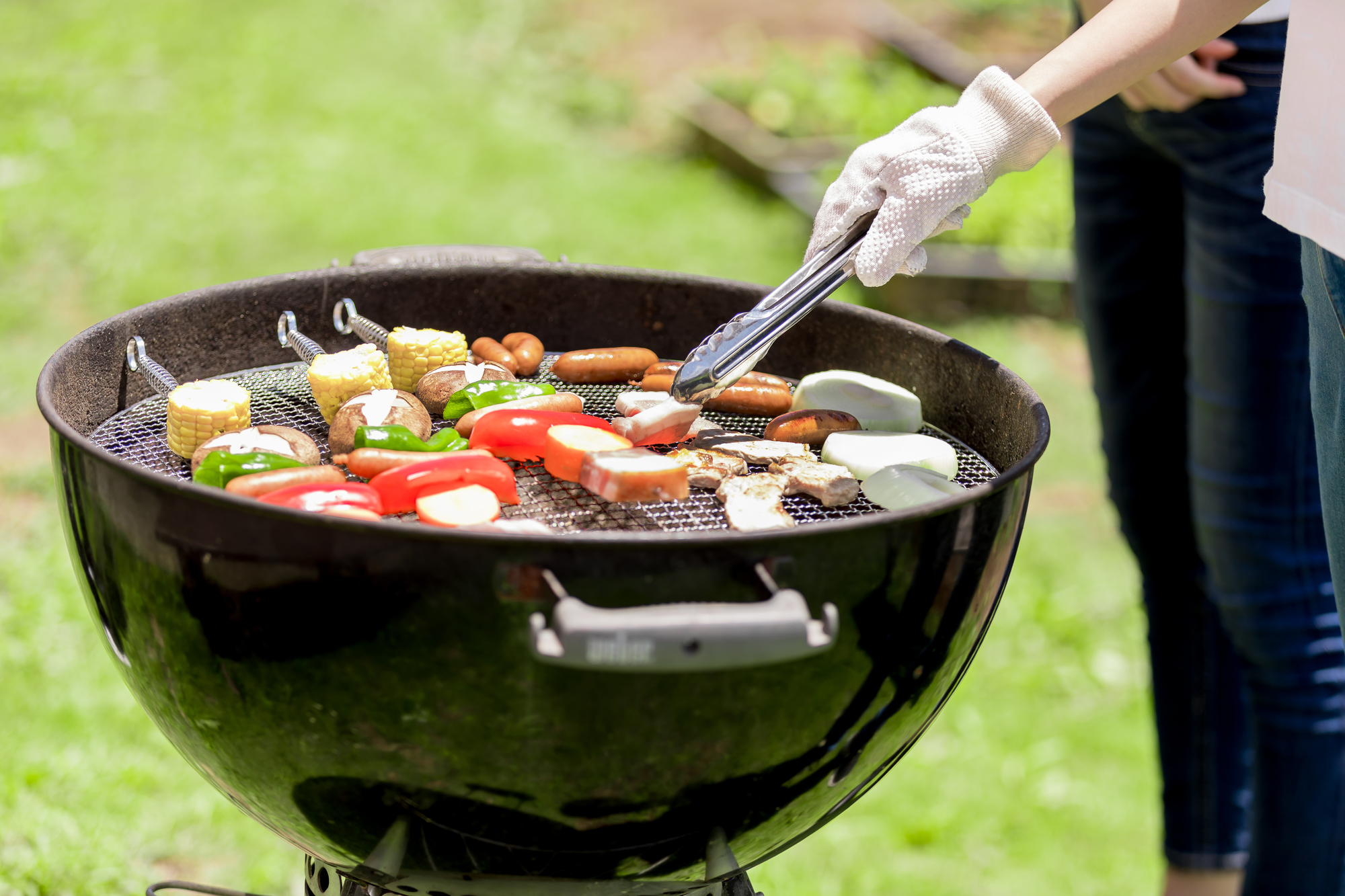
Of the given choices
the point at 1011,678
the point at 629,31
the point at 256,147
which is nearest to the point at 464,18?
the point at 629,31

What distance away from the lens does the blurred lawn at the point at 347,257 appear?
2350 mm

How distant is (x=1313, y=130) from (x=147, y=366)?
Result: 4.47ft

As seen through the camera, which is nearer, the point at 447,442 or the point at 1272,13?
the point at 447,442

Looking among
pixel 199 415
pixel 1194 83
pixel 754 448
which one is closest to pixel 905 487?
pixel 754 448

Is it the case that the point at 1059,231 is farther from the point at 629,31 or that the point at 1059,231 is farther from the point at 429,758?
the point at 429,758

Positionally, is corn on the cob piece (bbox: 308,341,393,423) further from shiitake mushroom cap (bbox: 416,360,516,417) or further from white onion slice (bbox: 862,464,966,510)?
white onion slice (bbox: 862,464,966,510)

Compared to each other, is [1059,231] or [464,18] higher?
[464,18]

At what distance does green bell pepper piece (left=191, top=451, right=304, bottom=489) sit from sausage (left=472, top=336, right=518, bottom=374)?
447 millimetres

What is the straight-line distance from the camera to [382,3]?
26.9 feet

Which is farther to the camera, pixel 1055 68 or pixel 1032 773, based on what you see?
pixel 1032 773

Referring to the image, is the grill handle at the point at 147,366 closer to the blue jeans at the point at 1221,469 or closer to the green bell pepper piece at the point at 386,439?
the green bell pepper piece at the point at 386,439

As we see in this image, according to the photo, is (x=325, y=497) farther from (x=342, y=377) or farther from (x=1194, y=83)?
(x=1194, y=83)

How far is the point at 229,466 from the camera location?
1257 mm

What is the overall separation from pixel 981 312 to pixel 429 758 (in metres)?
4.24
